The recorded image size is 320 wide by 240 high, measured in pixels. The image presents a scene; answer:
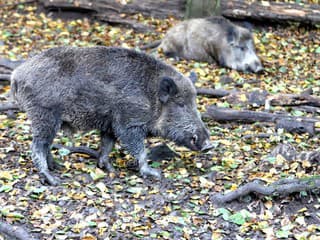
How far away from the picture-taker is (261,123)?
921cm

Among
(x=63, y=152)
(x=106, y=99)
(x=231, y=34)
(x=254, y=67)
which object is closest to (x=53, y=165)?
(x=63, y=152)

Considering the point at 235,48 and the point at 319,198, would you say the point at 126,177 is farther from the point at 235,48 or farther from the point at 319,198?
the point at 235,48

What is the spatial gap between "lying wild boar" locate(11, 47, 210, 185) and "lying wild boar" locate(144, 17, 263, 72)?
491 centimetres

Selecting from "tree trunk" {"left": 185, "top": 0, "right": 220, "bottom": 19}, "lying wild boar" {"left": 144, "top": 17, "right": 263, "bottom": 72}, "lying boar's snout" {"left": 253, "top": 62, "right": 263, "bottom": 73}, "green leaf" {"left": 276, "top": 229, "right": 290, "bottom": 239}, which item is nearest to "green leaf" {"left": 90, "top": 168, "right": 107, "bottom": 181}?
"green leaf" {"left": 276, "top": 229, "right": 290, "bottom": 239}

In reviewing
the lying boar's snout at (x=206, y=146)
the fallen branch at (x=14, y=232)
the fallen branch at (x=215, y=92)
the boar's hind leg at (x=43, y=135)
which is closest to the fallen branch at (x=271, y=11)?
the fallen branch at (x=215, y=92)

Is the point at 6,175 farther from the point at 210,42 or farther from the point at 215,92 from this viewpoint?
the point at 210,42

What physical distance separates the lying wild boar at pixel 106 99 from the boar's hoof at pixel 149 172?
0.01 m

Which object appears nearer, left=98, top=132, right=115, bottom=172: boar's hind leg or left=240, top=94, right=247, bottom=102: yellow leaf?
left=98, top=132, right=115, bottom=172: boar's hind leg

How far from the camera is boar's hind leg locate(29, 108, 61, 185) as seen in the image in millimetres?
7293

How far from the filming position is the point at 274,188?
A: 6.93 metres

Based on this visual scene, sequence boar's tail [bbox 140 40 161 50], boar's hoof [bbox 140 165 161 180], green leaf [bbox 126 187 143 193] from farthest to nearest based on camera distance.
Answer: boar's tail [bbox 140 40 161 50], boar's hoof [bbox 140 165 161 180], green leaf [bbox 126 187 143 193]

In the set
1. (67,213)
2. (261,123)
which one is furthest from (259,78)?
(67,213)

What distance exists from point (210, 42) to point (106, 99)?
5.94 m

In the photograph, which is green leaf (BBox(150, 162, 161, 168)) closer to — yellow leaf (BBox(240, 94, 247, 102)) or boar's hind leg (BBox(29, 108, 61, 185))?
boar's hind leg (BBox(29, 108, 61, 185))
